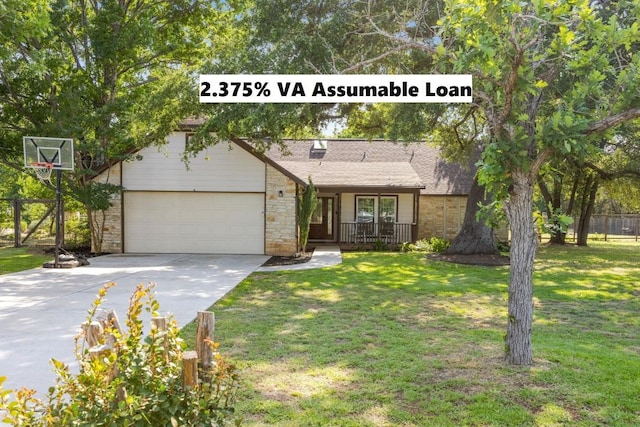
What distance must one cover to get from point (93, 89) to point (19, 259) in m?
5.75

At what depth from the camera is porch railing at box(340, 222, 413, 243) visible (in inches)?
755

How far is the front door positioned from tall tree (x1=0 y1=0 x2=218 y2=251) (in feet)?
26.4

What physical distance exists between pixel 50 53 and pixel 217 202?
23.5 ft

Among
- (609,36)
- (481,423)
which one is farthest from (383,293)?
(609,36)

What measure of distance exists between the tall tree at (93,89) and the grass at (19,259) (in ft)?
6.75

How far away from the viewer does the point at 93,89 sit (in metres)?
14.5

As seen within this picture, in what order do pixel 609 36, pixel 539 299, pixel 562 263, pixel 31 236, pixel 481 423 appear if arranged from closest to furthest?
pixel 481 423
pixel 609 36
pixel 539 299
pixel 562 263
pixel 31 236

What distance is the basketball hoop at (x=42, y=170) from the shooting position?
38.6 ft

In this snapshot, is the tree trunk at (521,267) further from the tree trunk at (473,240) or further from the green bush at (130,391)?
the tree trunk at (473,240)

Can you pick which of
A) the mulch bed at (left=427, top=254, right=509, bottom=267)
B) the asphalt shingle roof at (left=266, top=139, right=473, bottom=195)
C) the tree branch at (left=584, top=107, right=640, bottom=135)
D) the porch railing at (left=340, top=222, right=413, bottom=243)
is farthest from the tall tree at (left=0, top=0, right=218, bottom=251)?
the tree branch at (left=584, top=107, right=640, bottom=135)

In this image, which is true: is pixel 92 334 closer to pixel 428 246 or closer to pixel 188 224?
pixel 188 224

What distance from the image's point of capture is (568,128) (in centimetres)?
409

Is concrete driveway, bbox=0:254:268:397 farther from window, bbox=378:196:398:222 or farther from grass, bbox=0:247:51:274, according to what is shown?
window, bbox=378:196:398:222

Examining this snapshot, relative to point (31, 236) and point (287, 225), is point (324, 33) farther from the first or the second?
point (31, 236)
